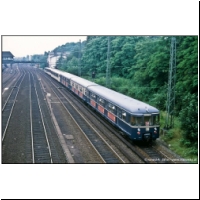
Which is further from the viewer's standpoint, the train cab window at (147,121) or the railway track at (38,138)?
the train cab window at (147,121)

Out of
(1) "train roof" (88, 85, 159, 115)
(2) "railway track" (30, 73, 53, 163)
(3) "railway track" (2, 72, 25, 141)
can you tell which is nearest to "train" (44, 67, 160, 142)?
(1) "train roof" (88, 85, 159, 115)

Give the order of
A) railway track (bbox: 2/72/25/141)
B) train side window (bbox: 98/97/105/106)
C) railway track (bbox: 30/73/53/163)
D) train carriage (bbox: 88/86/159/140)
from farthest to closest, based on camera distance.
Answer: train side window (bbox: 98/97/105/106) < railway track (bbox: 2/72/25/141) < train carriage (bbox: 88/86/159/140) < railway track (bbox: 30/73/53/163)

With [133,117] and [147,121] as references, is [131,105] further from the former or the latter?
[147,121]

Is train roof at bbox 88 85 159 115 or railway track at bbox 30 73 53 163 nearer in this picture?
railway track at bbox 30 73 53 163

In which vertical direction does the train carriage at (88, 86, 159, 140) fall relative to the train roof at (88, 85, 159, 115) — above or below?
below

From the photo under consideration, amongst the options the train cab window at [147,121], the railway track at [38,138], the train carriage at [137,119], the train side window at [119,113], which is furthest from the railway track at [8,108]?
the train cab window at [147,121]

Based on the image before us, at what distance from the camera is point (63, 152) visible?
17500 millimetres

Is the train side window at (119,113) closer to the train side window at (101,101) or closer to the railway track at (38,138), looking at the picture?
the train side window at (101,101)

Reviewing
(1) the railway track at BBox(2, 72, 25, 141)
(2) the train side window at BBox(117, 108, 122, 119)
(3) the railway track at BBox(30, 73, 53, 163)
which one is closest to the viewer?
(3) the railway track at BBox(30, 73, 53, 163)

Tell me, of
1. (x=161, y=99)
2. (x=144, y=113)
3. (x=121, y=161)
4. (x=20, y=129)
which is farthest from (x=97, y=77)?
(x=121, y=161)

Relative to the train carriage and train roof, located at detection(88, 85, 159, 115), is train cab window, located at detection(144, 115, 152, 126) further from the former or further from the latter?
train roof, located at detection(88, 85, 159, 115)

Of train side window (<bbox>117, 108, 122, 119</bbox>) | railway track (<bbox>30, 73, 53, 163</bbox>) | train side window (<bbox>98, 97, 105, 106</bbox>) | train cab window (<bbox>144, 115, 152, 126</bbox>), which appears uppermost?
train side window (<bbox>98, 97, 105, 106</bbox>)

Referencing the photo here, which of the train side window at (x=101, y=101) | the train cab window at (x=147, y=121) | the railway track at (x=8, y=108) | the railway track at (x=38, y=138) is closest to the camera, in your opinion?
the railway track at (x=38, y=138)

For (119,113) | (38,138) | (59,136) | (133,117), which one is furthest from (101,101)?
(133,117)
